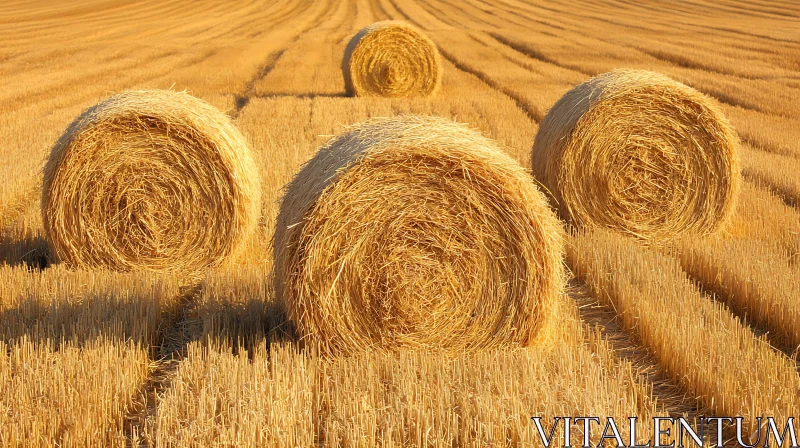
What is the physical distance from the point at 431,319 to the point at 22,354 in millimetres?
2277

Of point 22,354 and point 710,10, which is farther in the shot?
point 710,10

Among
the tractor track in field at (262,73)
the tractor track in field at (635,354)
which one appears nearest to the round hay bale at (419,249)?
the tractor track in field at (635,354)

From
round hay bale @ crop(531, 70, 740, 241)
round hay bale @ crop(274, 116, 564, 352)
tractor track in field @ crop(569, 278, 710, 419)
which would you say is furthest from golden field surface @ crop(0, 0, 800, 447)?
round hay bale @ crop(531, 70, 740, 241)

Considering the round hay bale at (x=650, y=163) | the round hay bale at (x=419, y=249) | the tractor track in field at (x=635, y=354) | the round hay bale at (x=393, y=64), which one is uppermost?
the round hay bale at (x=393, y=64)

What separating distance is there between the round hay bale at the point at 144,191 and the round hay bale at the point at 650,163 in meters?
3.01

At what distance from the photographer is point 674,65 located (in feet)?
70.3

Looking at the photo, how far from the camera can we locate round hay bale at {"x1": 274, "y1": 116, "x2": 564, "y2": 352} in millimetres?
4844

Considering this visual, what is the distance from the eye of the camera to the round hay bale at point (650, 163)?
760 cm

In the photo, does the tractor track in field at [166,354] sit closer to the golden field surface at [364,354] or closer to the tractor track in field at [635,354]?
the golden field surface at [364,354]

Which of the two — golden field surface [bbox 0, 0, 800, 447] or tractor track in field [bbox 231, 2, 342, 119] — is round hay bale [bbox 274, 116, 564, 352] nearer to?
golden field surface [bbox 0, 0, 800, 447]

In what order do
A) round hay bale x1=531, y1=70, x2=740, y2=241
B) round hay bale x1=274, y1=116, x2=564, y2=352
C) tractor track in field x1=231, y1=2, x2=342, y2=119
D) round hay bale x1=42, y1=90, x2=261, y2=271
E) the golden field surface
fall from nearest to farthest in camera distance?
the golden field surface → round hay bale x1=274, y1=116, x2=564, y2=352 → round hay bale x1=42, y1=90, x2=261, y2=271 → round hay bale x1=531, y1=70, x2=740, y2=241 → tractor track in field x1=231, y1=2, x2=342, y2=119

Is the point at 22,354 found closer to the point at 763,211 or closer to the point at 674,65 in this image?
the point at 763,211

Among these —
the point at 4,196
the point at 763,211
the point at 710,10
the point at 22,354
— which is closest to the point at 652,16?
the point at 710,10

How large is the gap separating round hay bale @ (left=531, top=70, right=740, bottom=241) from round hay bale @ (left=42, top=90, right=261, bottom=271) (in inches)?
119
